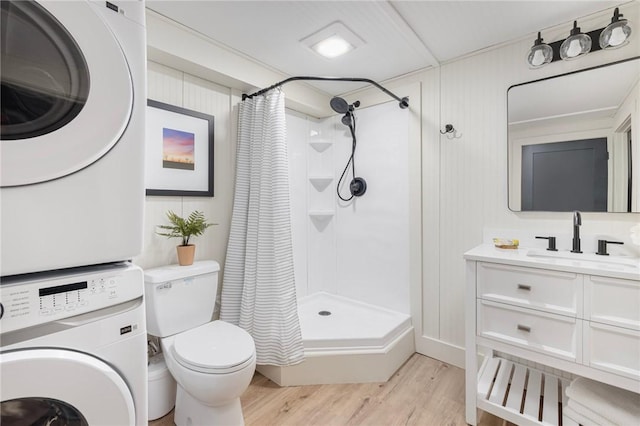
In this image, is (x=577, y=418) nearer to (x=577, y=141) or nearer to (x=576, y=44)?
(x=577, y=141)

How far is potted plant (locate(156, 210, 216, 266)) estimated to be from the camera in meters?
1.82

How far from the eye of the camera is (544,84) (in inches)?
71.1

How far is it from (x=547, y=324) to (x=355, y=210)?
1.64 meters

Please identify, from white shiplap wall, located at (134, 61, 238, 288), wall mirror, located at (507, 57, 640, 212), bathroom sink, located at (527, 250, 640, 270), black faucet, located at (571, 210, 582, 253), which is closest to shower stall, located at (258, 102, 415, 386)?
white shiplap wall, located at (134, 61, 238, 288)

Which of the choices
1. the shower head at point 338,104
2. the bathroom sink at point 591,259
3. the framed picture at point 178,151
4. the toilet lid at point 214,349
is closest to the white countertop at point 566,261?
the bathroom sink at point 591,259

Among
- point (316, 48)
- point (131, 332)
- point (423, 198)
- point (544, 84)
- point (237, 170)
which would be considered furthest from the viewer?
point (423, 198)

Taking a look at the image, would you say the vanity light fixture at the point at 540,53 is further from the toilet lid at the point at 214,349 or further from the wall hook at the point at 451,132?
the toilet lid at the point at 214,349

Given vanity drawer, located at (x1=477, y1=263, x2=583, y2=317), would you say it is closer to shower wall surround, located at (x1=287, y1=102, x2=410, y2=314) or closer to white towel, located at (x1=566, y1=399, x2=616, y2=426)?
white towel, located at (x1=566, y1=399, x2=616, y2=426)

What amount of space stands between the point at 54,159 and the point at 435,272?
2.27 m

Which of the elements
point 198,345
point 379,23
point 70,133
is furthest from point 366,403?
point 379,23

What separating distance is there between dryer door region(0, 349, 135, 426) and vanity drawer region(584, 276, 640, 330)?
180 centimetres

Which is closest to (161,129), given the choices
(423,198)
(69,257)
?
(69,257)

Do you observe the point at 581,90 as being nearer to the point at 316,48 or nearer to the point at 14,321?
the point at 316,48

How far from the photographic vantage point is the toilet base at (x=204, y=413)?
56.7 inches
